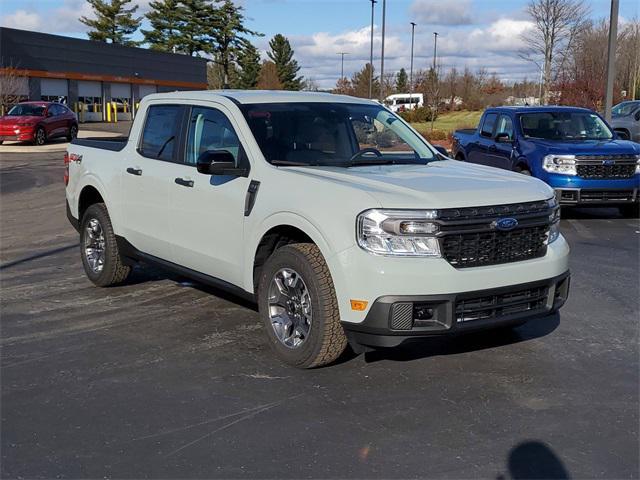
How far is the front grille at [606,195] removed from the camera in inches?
460

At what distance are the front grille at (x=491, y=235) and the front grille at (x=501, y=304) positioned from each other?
0.70 feet

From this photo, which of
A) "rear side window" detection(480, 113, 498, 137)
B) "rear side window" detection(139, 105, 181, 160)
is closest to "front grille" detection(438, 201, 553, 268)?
"rear side window" detection(139, 105, 181, 160)

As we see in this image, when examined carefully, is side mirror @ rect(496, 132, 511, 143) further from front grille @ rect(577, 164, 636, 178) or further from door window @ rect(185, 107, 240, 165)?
door window @ rect(185, 107, 240, 165)

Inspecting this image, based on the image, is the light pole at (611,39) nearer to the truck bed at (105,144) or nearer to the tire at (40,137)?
the truck bed at (105,144)

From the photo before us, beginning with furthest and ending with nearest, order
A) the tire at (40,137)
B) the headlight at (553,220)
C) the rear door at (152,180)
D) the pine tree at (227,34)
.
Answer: the pine tree at (227,34) → the tire at (40,137) → the rear door at (152,180) → the headlight at (553,220)

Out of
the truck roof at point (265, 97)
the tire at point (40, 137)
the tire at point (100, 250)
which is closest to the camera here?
the truck roof at point (265, 97)

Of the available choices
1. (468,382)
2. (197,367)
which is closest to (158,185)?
(197,367)

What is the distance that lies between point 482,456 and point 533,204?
1864mm

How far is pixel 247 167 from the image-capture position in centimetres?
560

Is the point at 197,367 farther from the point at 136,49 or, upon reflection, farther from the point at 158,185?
the point at 136,49

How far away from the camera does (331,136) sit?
6.12 meters

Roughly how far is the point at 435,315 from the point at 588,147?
26.8ft

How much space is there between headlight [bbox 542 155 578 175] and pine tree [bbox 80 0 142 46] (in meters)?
71.7

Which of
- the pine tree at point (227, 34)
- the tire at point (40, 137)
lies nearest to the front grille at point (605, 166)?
the tire at point (40, 137)
